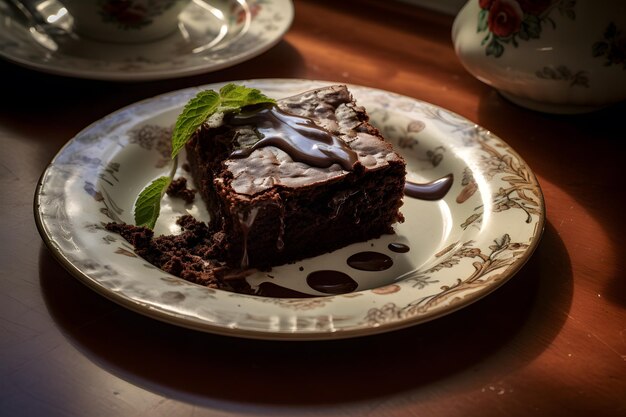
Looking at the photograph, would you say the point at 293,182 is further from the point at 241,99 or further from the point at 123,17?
the point at 123,17

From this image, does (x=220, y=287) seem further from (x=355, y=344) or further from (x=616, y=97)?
(x=616, y=97)

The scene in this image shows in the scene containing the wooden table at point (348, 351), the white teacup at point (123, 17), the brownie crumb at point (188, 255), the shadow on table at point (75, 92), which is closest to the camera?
the wooden table at point (348, 351)

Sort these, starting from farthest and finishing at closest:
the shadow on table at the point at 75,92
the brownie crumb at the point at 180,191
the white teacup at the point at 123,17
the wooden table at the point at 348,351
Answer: the white teacup at the point at 123,17 → the shadow on table at the point at 75,92 → the brownie crumb at the point at 180,191 → the wooden table at the point at 348,351

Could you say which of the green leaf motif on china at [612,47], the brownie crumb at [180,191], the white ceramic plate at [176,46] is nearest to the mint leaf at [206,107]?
the brownie crumb at [180,191]

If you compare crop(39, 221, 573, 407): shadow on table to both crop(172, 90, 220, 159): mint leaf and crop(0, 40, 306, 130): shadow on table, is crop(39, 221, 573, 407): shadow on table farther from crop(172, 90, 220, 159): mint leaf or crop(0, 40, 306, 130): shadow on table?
crop(0, 40, 306, 130): shadow on table

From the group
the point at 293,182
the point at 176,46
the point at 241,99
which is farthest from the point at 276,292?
the point at 176,46

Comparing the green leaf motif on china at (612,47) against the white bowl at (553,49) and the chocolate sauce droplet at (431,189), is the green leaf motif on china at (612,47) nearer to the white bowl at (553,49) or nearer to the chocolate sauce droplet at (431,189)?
the white bowl at (553,49)

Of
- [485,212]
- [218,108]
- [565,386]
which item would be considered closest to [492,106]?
[485,212]
